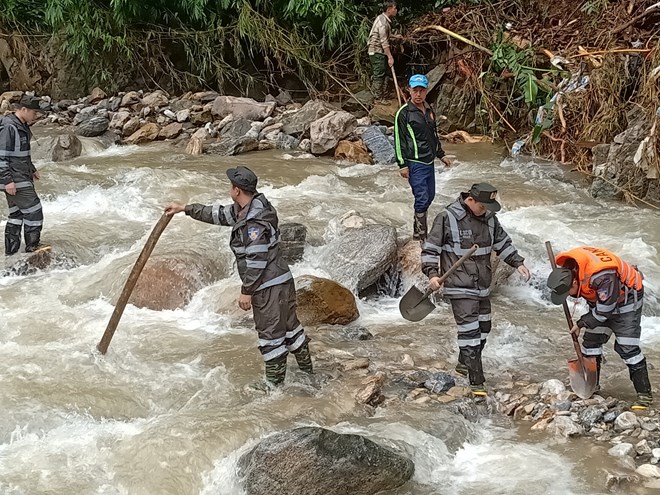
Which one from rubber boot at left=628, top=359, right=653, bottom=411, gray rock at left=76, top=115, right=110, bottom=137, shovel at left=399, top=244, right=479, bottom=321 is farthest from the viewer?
gray rock at left=76, top=115, right=110, bottom=137

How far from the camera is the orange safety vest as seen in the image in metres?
4.19

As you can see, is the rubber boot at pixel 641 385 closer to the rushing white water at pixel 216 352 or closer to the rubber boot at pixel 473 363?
the rushing white water at pixel 216 352

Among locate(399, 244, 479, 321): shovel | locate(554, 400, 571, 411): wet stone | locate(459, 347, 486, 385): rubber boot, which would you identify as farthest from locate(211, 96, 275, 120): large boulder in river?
locate(554, 400, 571, 411): wet stone

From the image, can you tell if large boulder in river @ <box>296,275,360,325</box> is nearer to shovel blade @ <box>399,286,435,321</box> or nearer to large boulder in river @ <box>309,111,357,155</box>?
shovel blade @ <box>399,286,435,321</box>

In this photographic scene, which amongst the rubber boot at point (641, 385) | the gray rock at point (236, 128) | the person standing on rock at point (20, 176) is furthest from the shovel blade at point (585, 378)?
the gray rock at point (236, 128)

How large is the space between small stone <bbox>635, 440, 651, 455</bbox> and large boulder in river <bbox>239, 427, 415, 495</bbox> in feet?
4.37

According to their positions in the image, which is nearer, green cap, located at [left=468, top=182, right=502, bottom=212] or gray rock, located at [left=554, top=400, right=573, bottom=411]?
green cap, located at [left=468, top=182, right=502, bottom=212]

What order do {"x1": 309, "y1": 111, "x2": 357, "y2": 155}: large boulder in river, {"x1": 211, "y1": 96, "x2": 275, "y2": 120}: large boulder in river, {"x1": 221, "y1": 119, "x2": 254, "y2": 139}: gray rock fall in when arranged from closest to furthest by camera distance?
{"x1": 309, "y1": 111, "x2": 357, "y2": 155}: large boulder in river < {"x1": 221, "y1": 119, "x2": 254, "y2": 139}: gray rock < {"x1": 211, "y1": 96, "x2": 275, "y2": 120}: large boulder in river

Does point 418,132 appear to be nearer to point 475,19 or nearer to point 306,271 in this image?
point 306,271

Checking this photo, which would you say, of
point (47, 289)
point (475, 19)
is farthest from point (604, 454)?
point (475, 19)

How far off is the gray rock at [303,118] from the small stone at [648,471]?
838 cm

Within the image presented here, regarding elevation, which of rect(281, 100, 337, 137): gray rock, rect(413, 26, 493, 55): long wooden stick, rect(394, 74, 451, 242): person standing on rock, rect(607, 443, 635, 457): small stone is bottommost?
rect(607, 443, 635, 457): small stone

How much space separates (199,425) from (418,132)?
3.30 metres

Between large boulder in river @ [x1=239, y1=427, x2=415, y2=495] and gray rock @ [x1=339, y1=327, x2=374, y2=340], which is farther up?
large boulder in river @ [x1=239, y1=427, x2=415, y2=495]
